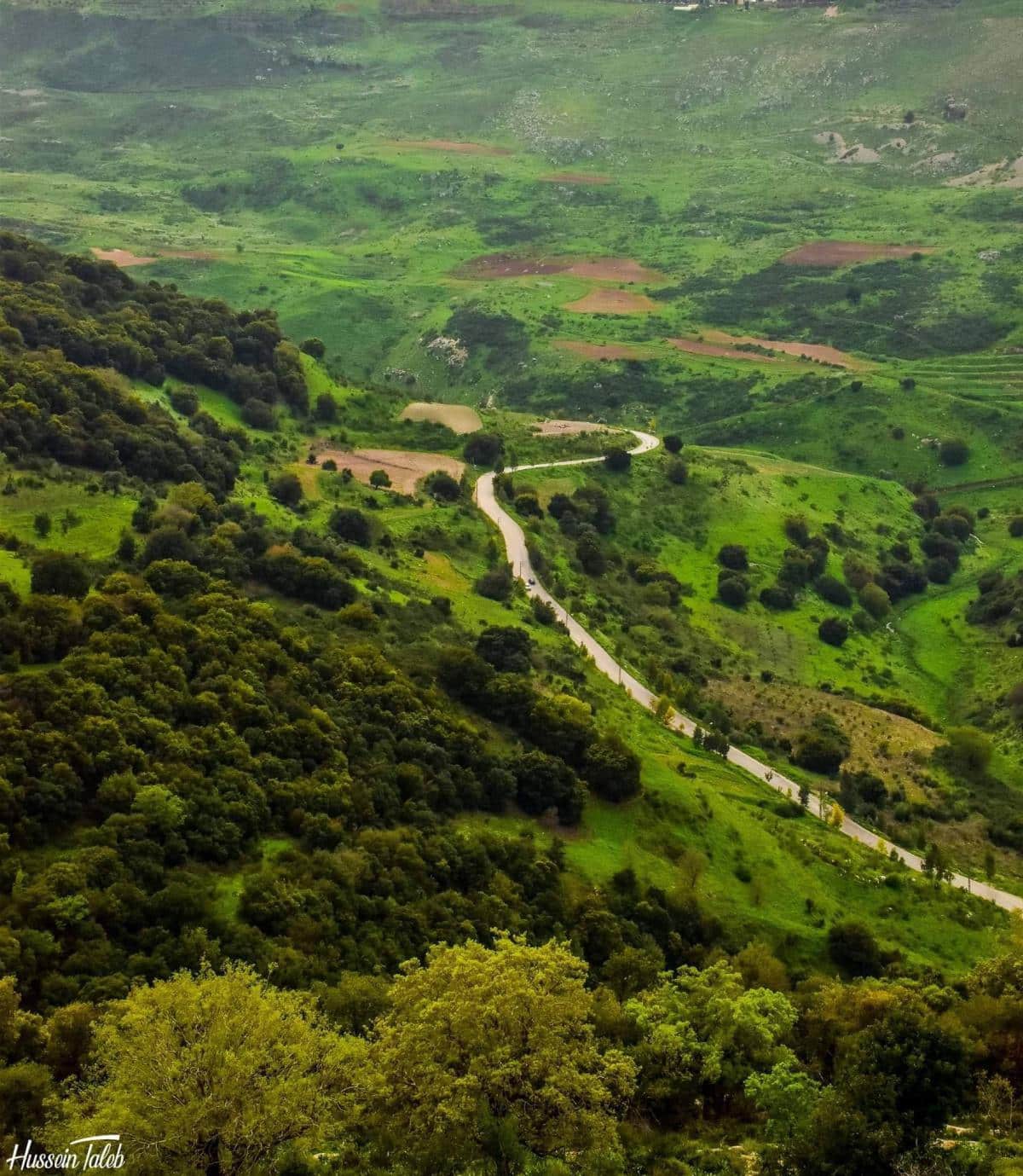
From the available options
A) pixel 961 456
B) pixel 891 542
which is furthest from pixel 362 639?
pixel 961 456

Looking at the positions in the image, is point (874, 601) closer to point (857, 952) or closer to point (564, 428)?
point (564, 428)

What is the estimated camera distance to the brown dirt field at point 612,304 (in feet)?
613

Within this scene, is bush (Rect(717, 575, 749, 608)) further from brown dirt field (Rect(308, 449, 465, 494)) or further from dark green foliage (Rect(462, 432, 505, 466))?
dark green foliage (Rect(462, 432, 505, 466))

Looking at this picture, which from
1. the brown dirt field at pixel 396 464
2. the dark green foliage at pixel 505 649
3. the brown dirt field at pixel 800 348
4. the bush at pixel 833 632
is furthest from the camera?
the brown dirt field at pixel 800 348

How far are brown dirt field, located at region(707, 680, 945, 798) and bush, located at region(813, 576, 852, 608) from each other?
24.0 metres

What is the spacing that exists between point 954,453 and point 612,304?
6769 centimetres

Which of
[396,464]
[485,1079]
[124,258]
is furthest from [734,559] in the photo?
[124,258]

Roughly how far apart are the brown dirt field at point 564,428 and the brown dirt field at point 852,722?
5181 cm

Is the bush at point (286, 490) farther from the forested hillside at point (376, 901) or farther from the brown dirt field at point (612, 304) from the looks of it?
the brown dirt field at point (612, 304)

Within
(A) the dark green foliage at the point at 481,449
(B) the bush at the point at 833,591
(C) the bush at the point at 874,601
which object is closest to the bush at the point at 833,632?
(B) the bush at the point at 833,591

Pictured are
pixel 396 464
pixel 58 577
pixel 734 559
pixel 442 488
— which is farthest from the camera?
pixel 734 559

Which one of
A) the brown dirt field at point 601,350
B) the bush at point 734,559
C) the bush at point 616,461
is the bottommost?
the bush at point 734,559

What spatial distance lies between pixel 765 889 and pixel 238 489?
4853 cm

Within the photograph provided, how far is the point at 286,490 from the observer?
86938 millimetres
